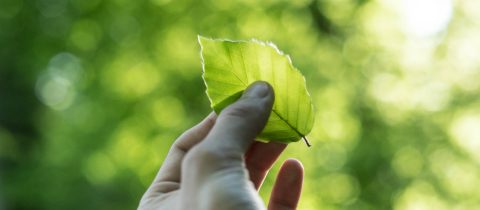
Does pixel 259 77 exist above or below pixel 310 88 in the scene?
above

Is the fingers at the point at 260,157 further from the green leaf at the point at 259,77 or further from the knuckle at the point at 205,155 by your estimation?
the knuckle at the point at 205,155

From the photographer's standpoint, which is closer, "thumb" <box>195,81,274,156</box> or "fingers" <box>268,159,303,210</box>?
"thumb" <box>195,81,274,156</box>

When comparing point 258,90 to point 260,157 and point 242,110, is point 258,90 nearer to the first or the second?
point 242,110

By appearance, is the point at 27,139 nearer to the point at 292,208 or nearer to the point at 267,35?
the point at 267,35

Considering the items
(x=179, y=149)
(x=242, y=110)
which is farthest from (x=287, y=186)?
(x=242, y=110)

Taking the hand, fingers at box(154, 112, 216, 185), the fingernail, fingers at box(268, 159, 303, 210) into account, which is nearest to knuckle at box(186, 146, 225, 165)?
the hand

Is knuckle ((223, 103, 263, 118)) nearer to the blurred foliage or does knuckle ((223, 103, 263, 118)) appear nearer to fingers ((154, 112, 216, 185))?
fingers ((154, 112, 216, 185))

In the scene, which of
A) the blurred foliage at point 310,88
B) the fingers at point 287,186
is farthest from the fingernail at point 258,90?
the blurred foliage at point 310,88
